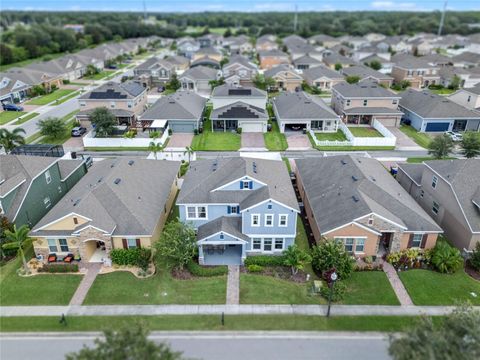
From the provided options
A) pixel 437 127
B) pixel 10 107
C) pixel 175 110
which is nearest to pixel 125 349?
pixel 175 110

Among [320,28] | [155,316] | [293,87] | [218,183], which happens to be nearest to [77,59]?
[293,87]

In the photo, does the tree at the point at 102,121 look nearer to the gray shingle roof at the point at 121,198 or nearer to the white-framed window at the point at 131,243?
the gray shingle roof at the point at 121,198

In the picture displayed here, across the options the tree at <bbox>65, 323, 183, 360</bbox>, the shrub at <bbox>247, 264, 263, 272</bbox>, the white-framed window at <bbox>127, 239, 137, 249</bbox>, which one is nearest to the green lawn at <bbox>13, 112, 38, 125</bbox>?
the white-framed window at <bbox>127, 239, 137, 249</bbox>

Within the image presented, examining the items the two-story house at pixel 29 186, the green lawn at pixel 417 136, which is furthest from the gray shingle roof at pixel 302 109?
the two-story house at pixel 29 186

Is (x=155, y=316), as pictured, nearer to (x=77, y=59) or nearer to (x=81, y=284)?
(x=81, y=284)

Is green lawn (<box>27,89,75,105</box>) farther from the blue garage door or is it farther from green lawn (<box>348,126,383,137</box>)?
the blue garage door
